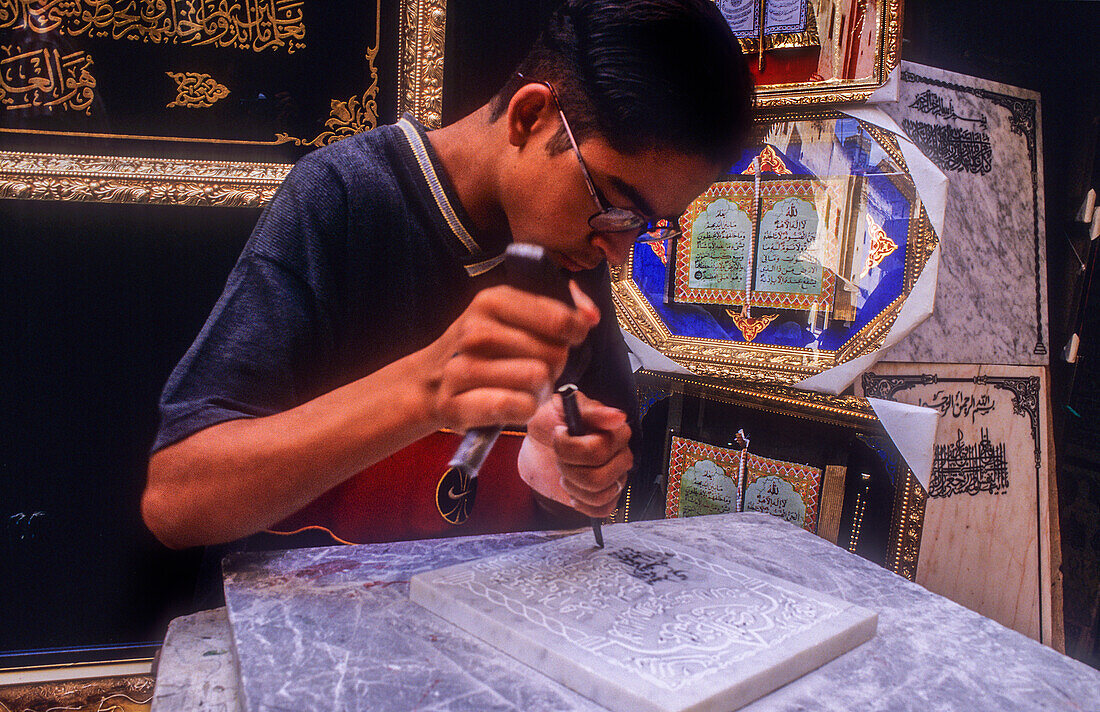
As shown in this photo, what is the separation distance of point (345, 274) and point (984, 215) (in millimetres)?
1397

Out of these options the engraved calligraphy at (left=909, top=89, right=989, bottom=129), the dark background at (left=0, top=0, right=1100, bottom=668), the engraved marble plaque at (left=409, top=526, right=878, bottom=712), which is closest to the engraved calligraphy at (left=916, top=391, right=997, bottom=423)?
the dark background at (left=0, top=0, right=1100, bottom=668)

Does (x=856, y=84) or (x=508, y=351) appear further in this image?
(x=856, y=84)

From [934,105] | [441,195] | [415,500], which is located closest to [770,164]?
[934,105]

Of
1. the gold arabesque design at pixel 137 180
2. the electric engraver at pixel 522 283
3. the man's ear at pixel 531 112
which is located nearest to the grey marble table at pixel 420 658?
the electric engraver at pixel 522 283

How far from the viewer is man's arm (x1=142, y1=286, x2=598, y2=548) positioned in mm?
723

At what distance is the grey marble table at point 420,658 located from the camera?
24.7 inches

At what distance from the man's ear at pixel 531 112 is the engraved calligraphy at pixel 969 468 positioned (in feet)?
3.51

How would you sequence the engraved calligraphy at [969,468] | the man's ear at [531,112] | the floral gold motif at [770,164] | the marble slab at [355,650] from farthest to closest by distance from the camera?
the floral gold motif at [770,164], the engraved calligraphy at [969,468], the man's ear at [531,112], the marble slab at [355,650]

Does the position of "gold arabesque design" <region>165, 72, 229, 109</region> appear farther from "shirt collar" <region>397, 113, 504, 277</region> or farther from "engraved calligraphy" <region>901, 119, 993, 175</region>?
"engraved calligraphy" <region>901, 119, 993, 175</region>

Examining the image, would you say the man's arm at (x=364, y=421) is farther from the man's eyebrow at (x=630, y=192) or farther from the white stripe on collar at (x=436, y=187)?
the white stripe on collar at (x=436, y=187)

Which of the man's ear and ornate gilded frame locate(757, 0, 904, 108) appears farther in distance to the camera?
ornate gilded frame locate(757, 0, 904, 108)

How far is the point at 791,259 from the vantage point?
142 cm

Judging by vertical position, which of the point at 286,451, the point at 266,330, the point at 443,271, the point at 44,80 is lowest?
the point at 286,451

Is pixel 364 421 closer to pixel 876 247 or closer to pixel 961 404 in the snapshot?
pixel 876 247
